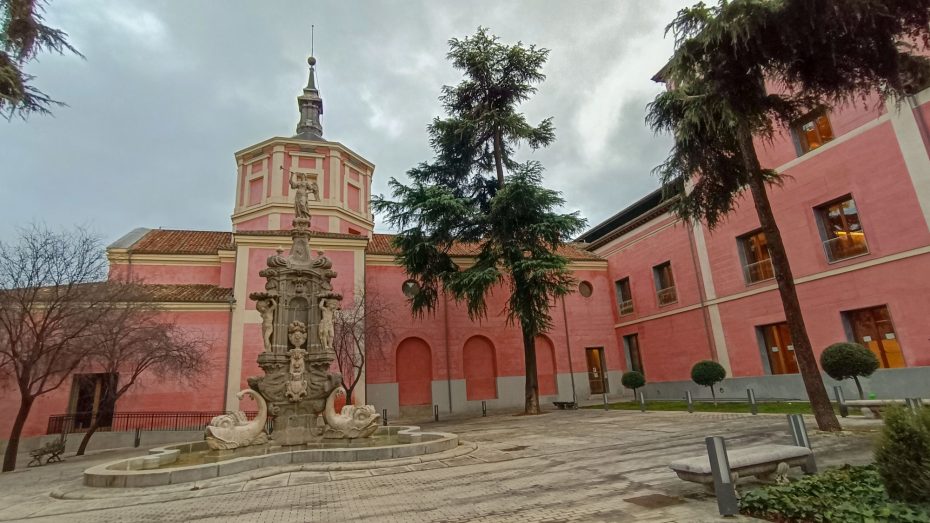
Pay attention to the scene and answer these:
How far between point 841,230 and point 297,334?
18207mm

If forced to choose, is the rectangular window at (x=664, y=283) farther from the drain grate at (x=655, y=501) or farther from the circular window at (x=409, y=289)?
the drain grate at (x=655, y=501)

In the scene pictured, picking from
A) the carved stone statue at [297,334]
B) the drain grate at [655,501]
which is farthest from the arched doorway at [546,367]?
the drain grate at [655,501]

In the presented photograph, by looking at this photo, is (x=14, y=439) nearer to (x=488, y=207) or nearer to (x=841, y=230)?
(x=488, y=207)

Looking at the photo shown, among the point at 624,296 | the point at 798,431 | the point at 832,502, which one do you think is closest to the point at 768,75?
the point at 798,431

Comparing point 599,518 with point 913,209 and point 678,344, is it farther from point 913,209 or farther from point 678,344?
point 678,344

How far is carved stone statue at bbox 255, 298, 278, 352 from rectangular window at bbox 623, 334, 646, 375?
21045mm

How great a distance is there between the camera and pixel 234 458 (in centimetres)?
895

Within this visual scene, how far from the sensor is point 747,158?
10.2 metres

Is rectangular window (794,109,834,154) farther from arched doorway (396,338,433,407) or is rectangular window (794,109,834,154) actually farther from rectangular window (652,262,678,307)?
arched doorway (396,338,433,407)

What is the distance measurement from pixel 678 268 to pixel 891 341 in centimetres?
944

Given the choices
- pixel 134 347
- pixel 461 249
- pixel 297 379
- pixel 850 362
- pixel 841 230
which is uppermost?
pixel 461 249

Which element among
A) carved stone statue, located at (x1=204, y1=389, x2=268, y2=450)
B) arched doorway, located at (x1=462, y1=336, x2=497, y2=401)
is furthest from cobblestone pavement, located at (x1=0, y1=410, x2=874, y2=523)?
arched doorway, located at (x1=462, y1=336, x2=497, y2=401)

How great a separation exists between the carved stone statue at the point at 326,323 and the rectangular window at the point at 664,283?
1838 centimetres

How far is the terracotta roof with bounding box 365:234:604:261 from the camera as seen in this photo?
24281mm
